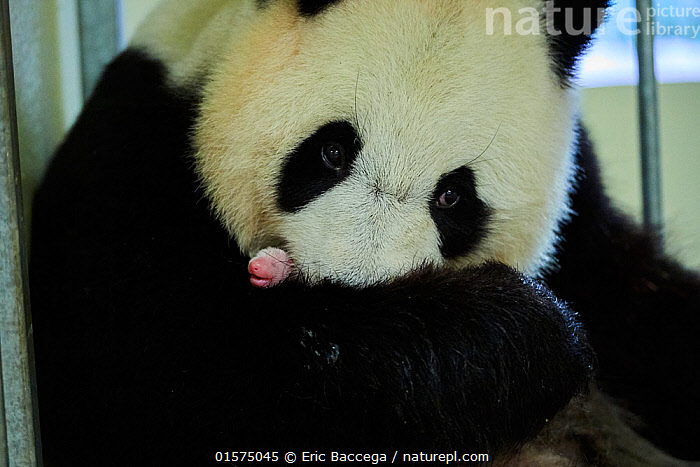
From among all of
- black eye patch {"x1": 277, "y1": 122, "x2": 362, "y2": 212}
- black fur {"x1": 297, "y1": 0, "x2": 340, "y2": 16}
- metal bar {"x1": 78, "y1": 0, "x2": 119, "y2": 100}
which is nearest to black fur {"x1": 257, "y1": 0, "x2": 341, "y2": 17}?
black fur {"x1": 297, "y1": 0, "x2": 340, "y2": 16}

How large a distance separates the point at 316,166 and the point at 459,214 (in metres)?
0.25

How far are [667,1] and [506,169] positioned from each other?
394 millimetres

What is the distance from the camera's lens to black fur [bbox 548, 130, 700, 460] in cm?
124

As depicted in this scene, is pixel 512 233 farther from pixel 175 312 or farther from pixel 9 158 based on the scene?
pixel 9 158

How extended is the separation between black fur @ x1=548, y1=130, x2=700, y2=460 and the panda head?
0.57 ft

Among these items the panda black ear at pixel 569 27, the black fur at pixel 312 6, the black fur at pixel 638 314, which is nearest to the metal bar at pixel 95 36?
the black fur at pixel 312 6

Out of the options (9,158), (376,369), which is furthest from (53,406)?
(376,369)

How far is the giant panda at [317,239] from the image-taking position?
0.98 metres

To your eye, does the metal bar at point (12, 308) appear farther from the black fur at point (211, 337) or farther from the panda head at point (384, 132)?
the panda head at point (384, 132)

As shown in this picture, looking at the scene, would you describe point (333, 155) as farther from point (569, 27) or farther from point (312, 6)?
point (569, 27)

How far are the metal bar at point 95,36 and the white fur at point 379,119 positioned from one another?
60 millimetres

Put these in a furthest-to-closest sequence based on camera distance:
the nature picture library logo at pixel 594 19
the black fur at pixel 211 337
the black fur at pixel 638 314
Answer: the black fur at pixel 638 314 → the nature picture library logo at pixel 594 19 → the black fur at pixel 211 337

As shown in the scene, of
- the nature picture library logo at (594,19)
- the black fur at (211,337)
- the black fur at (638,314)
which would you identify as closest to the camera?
the black fur at (211,337)

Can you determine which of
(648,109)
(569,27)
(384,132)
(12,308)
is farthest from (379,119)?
(12,308)
